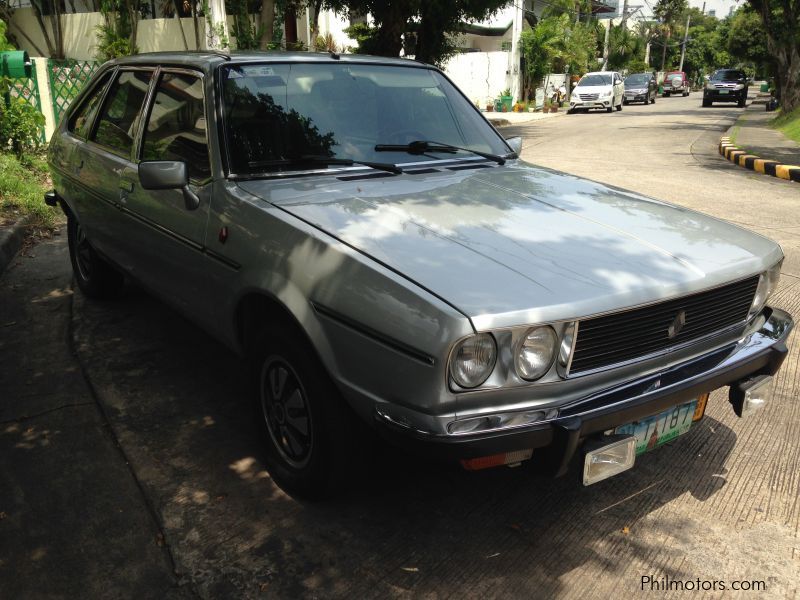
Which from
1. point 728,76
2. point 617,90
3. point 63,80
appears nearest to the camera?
point 63,80

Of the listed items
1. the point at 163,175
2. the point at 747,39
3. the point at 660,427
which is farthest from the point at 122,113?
the point at 747,39

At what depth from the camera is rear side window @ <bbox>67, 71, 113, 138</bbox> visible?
4.70m

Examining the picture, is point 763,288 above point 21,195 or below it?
above

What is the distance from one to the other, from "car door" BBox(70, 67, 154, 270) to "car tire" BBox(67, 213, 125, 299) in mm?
430

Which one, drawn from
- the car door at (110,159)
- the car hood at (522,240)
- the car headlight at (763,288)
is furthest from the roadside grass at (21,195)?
the car headlight at (763,288)

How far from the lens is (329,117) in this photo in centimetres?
351

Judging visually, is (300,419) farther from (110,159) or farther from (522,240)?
(110,159)

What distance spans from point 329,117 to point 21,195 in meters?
6.19

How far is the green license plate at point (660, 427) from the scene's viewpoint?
8.37 feet

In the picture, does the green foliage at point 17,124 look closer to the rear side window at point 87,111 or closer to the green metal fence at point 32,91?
the green metal fence at point 32,91

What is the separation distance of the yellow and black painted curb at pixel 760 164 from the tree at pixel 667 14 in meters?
72.6

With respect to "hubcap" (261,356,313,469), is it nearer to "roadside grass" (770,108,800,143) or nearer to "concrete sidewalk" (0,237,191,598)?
"concrete sidewalk" (0,237,191,598)

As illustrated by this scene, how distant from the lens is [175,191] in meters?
3.46

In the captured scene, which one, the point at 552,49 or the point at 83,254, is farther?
the point at 552,49
